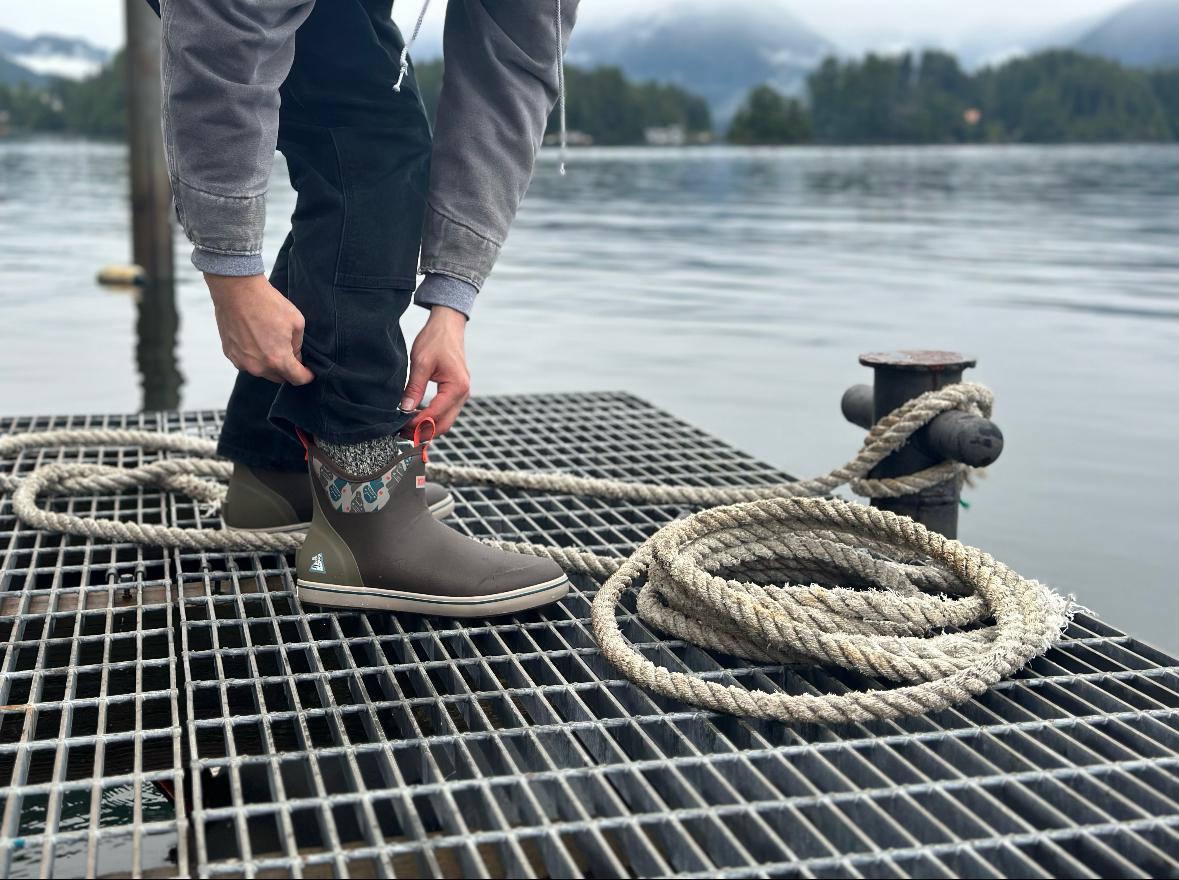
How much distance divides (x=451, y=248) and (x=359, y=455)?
1.33ft

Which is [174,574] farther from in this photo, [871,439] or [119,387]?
[119,387]

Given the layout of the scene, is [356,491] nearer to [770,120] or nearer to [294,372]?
[294,372]

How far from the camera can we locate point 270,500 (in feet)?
8.27

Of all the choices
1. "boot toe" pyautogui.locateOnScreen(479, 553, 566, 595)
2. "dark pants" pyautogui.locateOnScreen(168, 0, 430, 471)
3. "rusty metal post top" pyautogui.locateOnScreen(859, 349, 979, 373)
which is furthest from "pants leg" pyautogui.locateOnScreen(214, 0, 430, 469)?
"rusty metal post top" pyautogui.locateOnScreen(859, 349, 979, 373)

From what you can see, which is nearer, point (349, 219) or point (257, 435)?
point (349, 219)

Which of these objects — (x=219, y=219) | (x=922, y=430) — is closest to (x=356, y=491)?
(x=219, y=219)

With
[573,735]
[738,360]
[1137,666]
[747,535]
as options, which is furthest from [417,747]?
[738,360]

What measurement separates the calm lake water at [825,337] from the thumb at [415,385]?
185 cm

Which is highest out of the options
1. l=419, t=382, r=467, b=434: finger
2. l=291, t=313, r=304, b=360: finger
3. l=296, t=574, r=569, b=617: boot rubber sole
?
l=291, t=313, r=304, b=360: finger

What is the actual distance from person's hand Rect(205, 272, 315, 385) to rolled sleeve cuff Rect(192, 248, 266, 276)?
0.01 metres

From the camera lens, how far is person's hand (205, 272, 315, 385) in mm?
1846

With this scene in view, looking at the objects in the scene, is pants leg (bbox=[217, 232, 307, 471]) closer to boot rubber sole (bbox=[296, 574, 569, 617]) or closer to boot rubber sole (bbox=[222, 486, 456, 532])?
boot rubber sole (bbox=[222, 486, 456, 532])

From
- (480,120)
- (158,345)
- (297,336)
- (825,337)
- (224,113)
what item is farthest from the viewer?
(825,337)

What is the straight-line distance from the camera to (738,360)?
20.4ft
